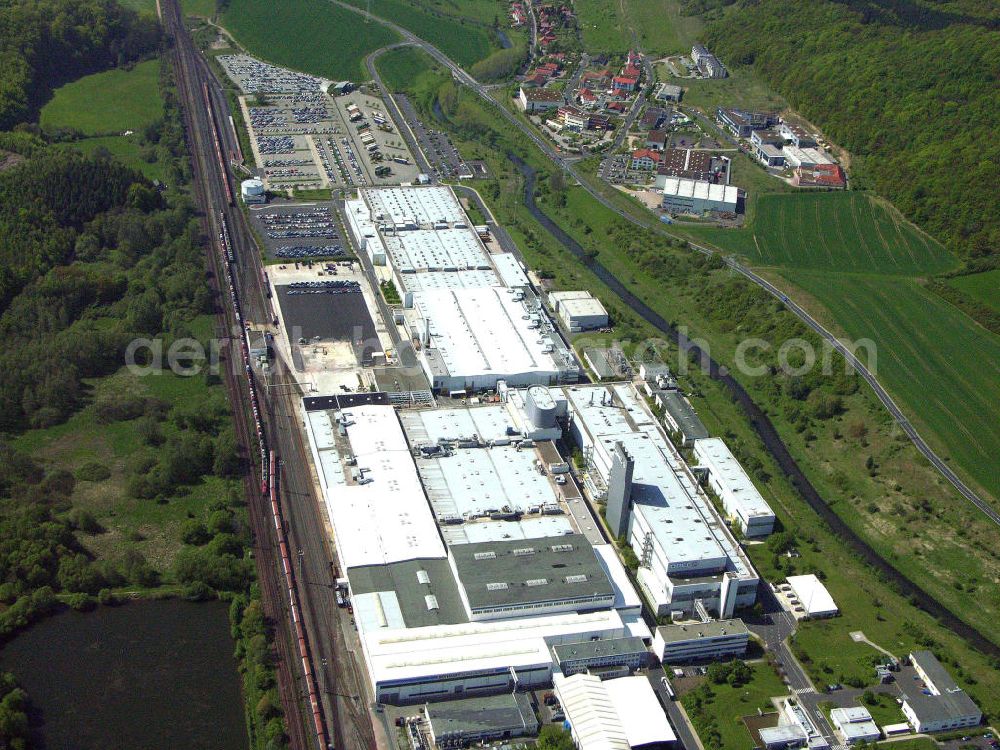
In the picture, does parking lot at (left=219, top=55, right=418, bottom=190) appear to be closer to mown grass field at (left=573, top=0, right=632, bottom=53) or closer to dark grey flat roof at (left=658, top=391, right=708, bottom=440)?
mown grass field at (left=573, top=0, right=632, bottom=53)

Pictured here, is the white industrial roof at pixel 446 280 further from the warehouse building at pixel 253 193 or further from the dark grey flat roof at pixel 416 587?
the dark grey flat roof at pixel 416 587

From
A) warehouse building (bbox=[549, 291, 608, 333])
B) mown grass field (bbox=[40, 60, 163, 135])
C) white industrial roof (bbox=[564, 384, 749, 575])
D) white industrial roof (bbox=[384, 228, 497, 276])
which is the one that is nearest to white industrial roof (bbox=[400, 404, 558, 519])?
white industrial roof (bbox=[564, 384, 749, 575])

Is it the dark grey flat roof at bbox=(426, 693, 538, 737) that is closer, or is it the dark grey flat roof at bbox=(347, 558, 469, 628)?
the dark grey flat roof at bbox=(426, 693, 538, 737)

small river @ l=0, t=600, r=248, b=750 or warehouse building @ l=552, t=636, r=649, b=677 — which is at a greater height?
warehouse building @ l=552, t=636, r=649, b=677

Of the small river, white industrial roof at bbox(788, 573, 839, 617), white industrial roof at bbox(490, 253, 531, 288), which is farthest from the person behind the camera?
white industrial roof at bbox(490, 253, 531, 288)

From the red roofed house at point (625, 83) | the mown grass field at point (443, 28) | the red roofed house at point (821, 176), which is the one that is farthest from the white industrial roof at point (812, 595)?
the mown grass field at point (443, 28)

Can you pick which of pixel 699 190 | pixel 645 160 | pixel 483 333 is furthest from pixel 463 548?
pixel 645 160

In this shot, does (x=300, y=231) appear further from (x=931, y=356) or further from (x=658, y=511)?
(x=931, y=356)
